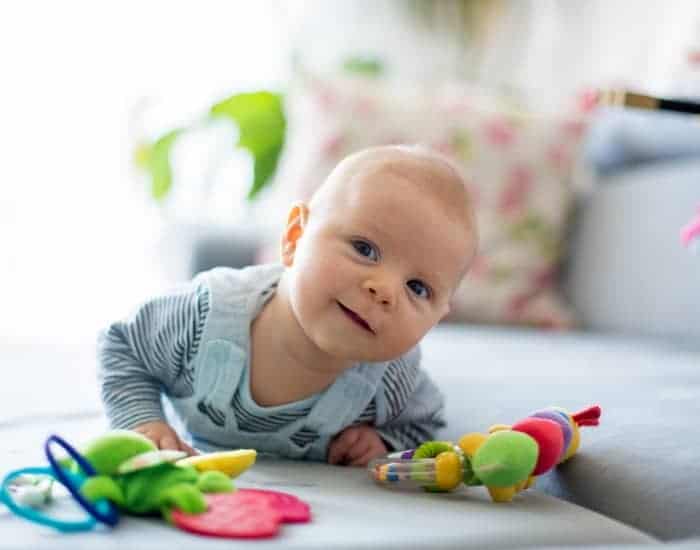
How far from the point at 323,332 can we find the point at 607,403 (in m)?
0.40

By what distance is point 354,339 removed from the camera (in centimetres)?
89

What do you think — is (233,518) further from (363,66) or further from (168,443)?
(363,66)

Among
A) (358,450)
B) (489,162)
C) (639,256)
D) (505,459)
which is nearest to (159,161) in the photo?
(489,162)

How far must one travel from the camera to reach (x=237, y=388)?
100 centimetres

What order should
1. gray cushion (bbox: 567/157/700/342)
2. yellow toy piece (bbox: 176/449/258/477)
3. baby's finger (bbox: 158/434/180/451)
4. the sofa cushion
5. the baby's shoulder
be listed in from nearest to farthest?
the sofa cushion
yellow toy piece (bbox: 176/449/258/477)
baby's finger (bbox: 158/434/180/451)
the baby's shoulder
gray cushion (bbox: 567/157/700/342)

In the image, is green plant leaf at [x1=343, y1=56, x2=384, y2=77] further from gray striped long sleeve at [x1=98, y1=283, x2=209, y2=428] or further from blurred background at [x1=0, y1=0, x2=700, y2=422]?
gray striped long sleeve at [x1=98, y1=283, x2=209, y2=428]

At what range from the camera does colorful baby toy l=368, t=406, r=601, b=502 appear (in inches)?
32.0

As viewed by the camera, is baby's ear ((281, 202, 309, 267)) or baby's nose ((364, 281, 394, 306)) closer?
baby's nose ((364, 281, 394, 306))

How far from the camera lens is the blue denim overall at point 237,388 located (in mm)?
990

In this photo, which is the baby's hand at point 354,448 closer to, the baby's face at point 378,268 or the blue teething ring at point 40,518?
the baby's face at point 378,268

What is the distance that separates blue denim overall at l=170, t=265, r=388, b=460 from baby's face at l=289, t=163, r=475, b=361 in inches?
4.0

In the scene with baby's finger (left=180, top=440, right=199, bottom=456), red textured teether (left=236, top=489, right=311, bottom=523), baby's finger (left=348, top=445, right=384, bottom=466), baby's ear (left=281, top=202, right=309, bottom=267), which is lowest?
baby's finger (left=348, top=445, right=384, bottom=466)

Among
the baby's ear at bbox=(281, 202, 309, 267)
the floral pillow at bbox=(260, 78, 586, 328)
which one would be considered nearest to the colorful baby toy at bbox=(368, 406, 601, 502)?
the baby's ear at bbox=(281, 202, 309, 267)

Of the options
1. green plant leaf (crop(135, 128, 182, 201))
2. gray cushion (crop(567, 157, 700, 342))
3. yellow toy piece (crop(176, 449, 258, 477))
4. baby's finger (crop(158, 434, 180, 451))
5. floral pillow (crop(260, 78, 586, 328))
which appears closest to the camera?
yellow toy piece (crop(176, 449, 258, 477))
